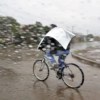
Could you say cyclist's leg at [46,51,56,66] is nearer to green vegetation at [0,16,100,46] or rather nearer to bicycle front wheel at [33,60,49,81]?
bicycle front wheel at [33,60,49,81]

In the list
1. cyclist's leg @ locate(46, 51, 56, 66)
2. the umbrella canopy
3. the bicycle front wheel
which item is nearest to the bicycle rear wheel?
cyclist's leg @ locate(46, 51, 56, 66)

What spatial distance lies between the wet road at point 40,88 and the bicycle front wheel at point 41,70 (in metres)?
0.15

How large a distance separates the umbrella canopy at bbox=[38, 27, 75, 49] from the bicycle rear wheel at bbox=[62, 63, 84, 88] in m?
0.59

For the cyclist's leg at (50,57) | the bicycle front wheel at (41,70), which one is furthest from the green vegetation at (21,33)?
the cyclist's leg at (50,57)

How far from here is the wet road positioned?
7.88m

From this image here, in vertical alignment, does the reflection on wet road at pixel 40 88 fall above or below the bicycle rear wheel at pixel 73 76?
below

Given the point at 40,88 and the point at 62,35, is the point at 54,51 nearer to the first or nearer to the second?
the point at 62,35

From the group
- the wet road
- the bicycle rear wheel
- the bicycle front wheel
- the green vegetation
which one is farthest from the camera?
the green vegetation

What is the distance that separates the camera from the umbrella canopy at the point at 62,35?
856 cm

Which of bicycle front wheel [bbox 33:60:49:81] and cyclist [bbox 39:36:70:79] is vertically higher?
cyclist [bbox 39:36:70:79]

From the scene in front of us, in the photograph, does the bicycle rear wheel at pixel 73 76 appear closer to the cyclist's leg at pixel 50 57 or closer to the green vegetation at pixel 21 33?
the cyclist's leg at pixel 50 57

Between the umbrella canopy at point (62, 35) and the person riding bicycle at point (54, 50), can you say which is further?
the person riding bicycle at point (54, 50)

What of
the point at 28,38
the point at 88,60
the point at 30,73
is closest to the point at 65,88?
the point at 30,73

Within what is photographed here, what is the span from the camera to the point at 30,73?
1104cm
